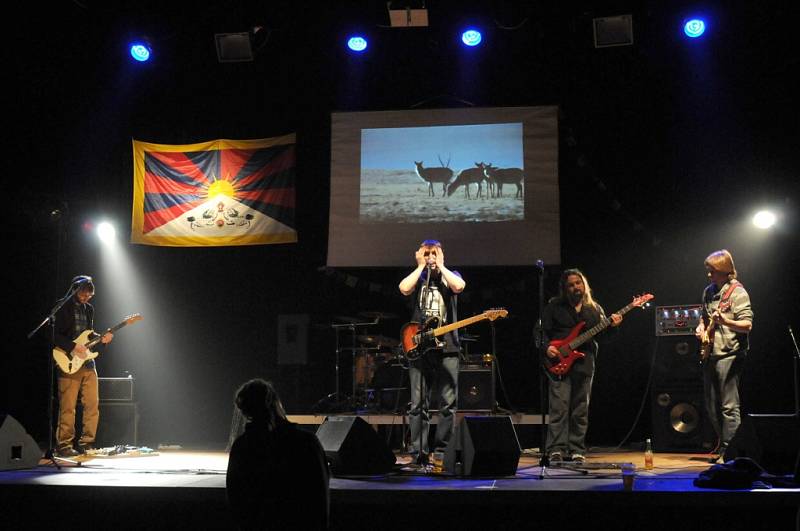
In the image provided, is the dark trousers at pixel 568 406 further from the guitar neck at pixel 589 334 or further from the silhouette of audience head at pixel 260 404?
the silhouette of audience head at pixel 260 404

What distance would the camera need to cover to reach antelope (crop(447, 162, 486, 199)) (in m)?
9.86

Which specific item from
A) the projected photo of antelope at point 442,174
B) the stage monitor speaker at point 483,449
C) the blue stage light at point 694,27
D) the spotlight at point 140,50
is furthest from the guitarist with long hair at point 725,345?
the spotlight at point 140,50

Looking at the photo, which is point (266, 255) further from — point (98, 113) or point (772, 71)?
point (772, 71)

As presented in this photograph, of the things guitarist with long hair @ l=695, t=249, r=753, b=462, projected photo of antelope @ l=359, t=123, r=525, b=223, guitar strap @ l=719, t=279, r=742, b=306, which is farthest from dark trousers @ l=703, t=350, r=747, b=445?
projected photo of antelope @ l=359, t=123, r=525, b=223

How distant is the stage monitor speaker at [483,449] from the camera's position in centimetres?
604

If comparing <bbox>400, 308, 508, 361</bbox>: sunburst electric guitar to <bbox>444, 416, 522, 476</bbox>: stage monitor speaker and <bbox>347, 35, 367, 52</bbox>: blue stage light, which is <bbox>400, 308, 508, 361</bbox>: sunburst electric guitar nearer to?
<bbox>444, 416, 522, 476</bbox>: stage monitor speaker

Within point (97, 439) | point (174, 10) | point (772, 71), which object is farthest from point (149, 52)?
point (772, 71)

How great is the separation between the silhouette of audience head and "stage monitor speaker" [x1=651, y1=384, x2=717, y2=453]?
6.03 metres

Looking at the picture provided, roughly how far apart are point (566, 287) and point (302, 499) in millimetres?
4199

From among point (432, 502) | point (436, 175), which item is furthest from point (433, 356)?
point (436, 175)

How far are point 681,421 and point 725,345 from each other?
1.53 m

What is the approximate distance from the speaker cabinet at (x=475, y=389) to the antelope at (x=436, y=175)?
2.21 meters

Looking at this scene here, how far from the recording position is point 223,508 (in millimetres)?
5590

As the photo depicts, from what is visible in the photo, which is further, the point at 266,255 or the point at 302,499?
the point at 266,255
